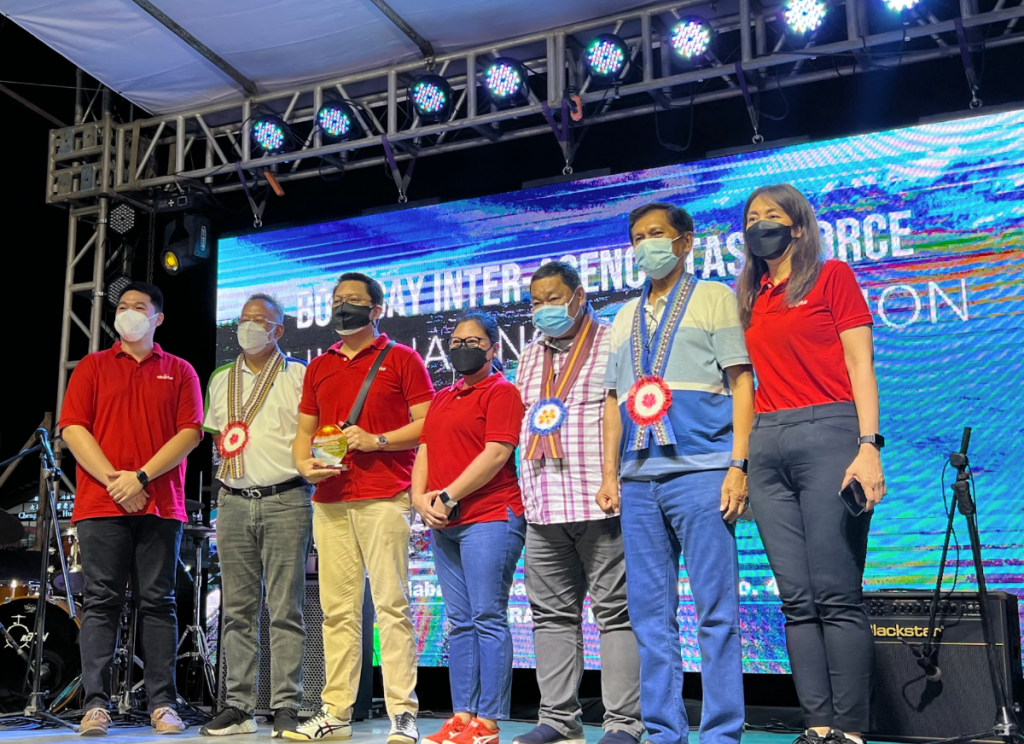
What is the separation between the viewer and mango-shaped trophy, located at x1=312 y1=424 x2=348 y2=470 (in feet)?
12.5

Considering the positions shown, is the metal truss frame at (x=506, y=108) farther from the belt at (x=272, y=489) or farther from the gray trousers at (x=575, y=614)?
the gray trousers at (x=575, y=614)

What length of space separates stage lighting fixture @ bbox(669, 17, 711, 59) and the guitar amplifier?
2.70 metres

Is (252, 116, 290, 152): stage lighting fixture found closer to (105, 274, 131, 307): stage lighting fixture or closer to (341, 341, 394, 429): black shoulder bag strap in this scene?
(105, 274, 131, 307): stage lighting fixture

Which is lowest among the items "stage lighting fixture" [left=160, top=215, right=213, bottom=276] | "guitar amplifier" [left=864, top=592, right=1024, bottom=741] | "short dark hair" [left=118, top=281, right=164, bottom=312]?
"guitar amplifier" [left=864, top=592, right=1024, bottom=741]

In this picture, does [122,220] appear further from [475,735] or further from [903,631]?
[903,631]

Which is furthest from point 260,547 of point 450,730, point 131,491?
point 450,730

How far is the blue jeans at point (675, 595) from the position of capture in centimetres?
288

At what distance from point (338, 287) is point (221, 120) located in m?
2.91

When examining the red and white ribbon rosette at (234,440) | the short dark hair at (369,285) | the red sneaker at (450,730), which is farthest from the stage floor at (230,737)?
the short dark hair at (369,285)

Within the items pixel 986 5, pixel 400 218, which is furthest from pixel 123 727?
pixel 986 5

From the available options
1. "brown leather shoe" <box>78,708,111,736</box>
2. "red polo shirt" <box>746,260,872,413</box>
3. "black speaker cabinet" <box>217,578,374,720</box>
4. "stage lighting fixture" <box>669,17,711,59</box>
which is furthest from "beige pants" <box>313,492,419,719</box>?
"stage lighting fixture" <box>669,17,711,59</box>

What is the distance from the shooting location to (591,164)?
19.5 ft

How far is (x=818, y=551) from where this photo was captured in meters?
2.76

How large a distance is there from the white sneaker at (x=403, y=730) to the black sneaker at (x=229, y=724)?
78 cm
